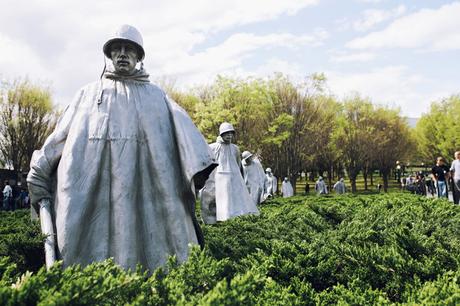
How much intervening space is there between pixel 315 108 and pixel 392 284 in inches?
1492

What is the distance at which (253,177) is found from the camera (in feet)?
65.2

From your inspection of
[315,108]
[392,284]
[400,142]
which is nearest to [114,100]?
[392,284]

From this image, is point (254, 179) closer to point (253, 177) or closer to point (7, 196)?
point (253, 177)

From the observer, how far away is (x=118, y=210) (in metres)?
3.99

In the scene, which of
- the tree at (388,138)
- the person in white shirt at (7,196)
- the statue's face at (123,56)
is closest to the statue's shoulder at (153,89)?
the statue's face at (123,56)

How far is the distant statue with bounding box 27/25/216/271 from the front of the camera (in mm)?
3949

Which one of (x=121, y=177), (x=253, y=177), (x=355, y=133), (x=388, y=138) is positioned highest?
(x=355, y=133)

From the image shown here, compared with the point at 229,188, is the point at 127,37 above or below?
above

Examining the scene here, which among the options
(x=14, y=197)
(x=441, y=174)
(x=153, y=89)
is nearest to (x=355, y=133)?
(x=441, y=174)

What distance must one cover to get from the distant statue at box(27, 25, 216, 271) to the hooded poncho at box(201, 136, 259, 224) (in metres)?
7.61

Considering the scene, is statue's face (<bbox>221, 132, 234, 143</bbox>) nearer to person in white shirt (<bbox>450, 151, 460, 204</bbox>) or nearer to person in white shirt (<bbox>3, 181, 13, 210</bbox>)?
person in white shirt (<bbox>450, 151, 460, 204</bbox>)

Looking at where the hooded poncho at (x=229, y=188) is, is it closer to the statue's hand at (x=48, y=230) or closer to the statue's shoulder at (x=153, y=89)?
the statue's shoulder at (x=153, y=89)

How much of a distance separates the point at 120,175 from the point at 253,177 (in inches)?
628

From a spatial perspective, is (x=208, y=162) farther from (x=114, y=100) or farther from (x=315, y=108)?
(x=315, y=108)
